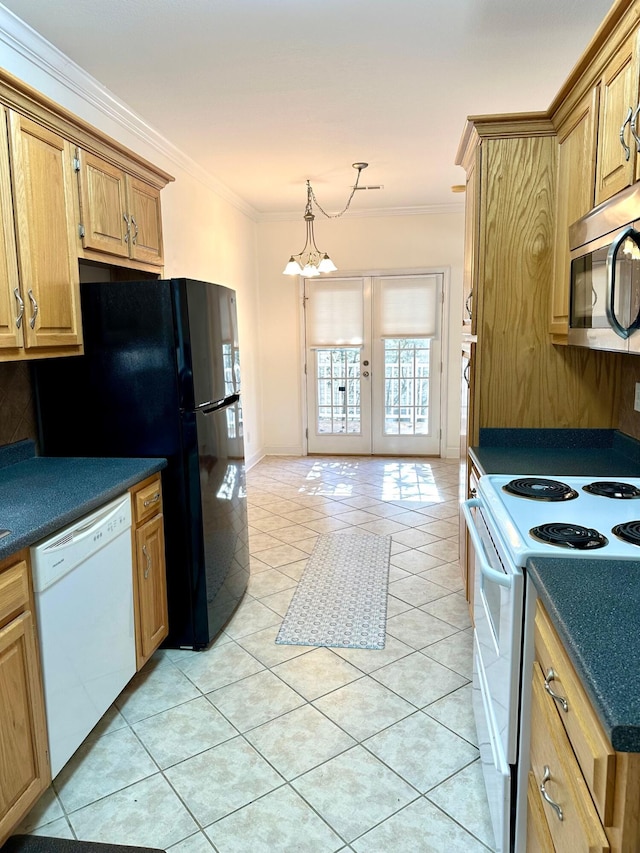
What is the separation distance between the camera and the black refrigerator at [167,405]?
2385 mm

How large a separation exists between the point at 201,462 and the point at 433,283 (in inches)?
173

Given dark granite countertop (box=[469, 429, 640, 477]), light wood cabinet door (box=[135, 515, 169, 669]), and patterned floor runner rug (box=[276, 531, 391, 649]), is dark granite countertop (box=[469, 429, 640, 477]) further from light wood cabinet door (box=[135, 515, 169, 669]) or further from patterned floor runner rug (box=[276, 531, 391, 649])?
light wood cabinet door (box=[135, 515, 169, 669])

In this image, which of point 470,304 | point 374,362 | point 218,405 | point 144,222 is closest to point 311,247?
point 374,362

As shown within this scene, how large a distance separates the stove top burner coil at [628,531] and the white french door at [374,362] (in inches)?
191

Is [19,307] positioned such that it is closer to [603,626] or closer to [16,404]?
[16,404]

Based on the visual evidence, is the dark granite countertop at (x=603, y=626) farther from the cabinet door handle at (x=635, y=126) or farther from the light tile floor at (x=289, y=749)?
the cabinet door handle at (x=635, y=126)

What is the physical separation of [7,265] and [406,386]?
491 cm

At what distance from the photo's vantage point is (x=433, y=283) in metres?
6.17

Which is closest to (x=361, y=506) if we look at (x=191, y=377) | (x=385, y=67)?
(x=191, y=377)

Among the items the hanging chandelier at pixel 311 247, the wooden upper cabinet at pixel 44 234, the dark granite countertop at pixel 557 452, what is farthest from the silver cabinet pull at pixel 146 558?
the hanging chandelier at pixel 311 247

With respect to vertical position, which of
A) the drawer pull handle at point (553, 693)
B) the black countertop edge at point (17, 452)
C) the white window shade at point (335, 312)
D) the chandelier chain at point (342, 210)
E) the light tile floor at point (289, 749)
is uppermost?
the chandelier chain at point (342, 210)

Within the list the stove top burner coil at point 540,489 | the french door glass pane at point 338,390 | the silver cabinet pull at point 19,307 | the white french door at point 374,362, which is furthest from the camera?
the french door glass pane at point 338,390

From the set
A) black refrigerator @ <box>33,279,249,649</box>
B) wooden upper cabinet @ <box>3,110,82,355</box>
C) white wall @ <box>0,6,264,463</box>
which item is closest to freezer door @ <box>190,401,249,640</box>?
black refrigerator @ <box>33,279,249,649</box>

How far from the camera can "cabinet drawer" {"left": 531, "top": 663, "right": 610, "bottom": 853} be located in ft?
2.92
